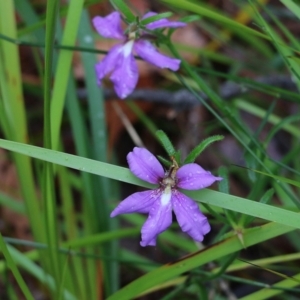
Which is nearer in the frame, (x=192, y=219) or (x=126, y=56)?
(x=192, y=219)

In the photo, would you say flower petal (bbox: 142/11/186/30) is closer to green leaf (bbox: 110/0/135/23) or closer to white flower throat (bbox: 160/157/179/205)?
green leaf (bbox: 110/0/135/23)

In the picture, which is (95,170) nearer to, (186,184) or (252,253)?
(186,184)

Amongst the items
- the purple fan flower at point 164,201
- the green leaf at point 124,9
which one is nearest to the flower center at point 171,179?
the purple fan flower at point 164,201

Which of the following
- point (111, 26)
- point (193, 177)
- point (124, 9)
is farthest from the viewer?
point (111, 26)

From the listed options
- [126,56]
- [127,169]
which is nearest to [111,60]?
[126,56]

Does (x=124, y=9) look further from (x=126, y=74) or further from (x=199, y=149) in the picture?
(x=199, y=149)

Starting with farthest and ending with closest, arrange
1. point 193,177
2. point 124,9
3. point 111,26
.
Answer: point 111,26
point 124,9
point 193,177

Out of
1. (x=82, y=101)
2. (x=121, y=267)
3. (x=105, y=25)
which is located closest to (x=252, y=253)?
(x=121, y=267)

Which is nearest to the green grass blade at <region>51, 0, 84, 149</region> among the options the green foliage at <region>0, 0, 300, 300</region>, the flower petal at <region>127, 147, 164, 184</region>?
the green foliage at <region>0, 0, 300, 300</region>
